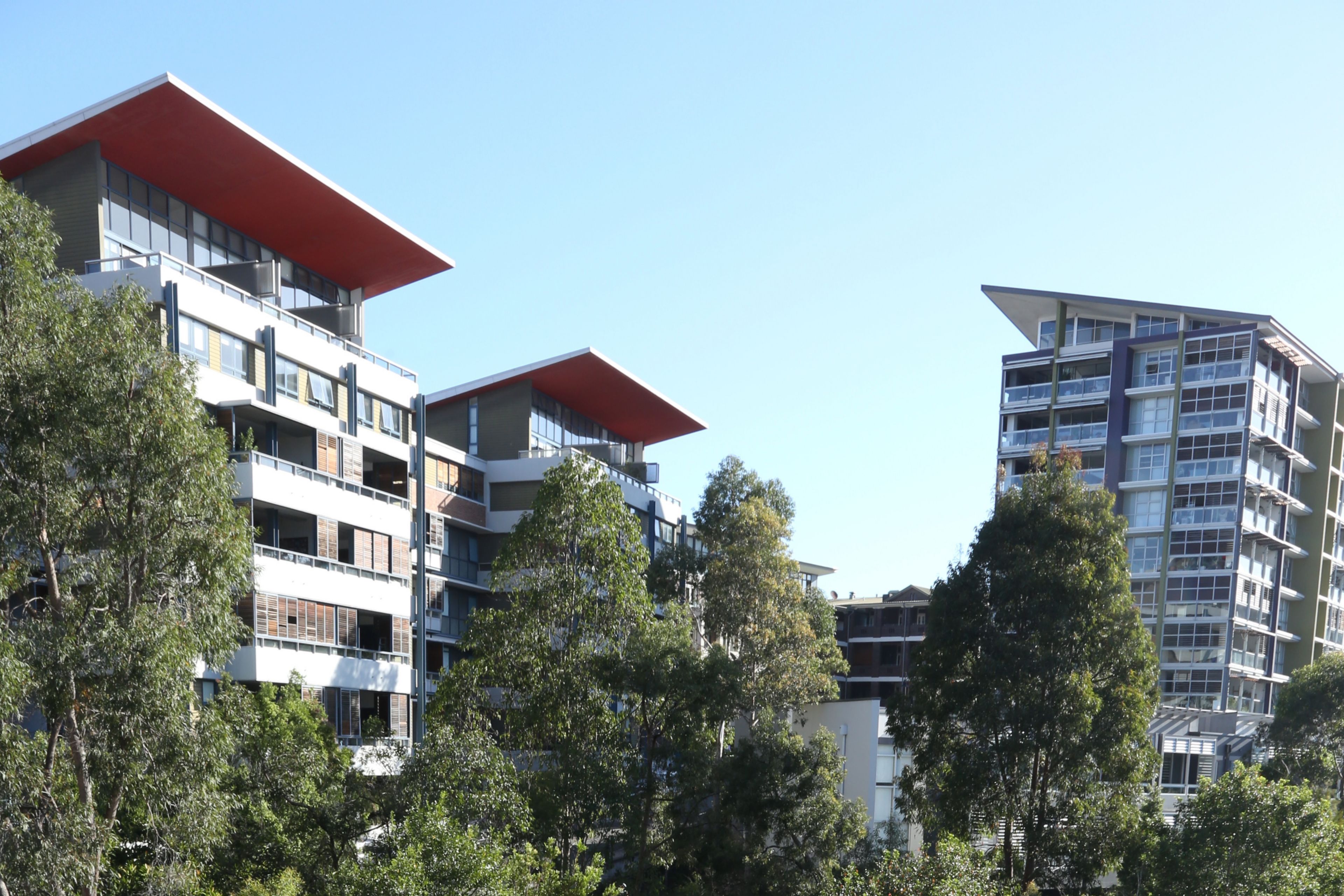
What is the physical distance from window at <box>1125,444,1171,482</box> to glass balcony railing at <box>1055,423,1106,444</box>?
1.82 m

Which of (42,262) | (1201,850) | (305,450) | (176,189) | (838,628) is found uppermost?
(838,628)

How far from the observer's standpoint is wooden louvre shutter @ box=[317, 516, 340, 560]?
130ft

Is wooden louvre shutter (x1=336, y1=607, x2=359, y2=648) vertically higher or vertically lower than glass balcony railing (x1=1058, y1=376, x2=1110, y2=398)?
lower

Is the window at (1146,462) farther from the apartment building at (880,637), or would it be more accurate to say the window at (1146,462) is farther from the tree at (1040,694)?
the tree at (1040,694)

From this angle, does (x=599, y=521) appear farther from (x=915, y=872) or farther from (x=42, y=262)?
(x=42, y=262)

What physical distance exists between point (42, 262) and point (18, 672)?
822 centimetres

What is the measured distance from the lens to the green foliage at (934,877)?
26.9 m

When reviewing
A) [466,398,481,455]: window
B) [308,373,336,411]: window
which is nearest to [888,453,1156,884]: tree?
[308,373,336,411]: window

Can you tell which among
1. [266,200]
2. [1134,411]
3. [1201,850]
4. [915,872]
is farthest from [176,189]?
[1134,411]

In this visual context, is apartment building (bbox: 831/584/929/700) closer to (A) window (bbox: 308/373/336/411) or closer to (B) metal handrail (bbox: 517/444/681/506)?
(B) metal handrail (bbox: 517/444/681/506)

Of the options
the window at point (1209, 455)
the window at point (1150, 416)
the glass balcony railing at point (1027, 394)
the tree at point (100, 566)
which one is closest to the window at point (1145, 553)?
the window at point (1209, 455)

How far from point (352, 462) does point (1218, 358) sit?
50.1m

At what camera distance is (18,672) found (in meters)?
21.6

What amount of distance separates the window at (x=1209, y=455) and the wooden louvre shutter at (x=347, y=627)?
49.0 metres
